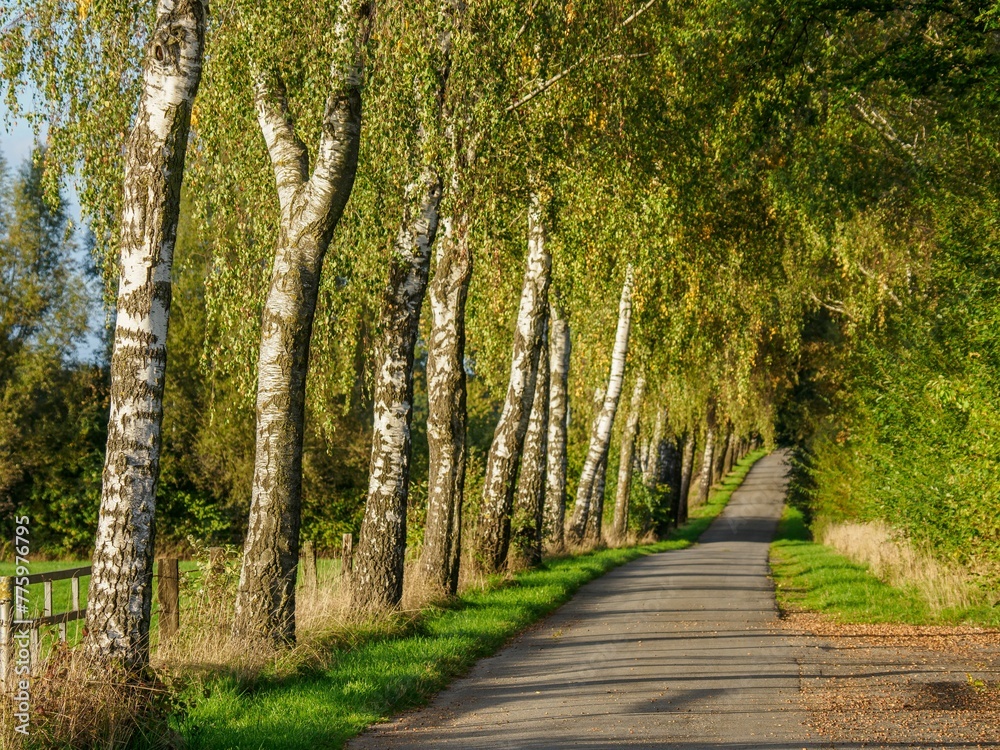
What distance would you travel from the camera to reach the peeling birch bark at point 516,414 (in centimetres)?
1827

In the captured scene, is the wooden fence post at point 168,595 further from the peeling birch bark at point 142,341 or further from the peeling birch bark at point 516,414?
the peeling birch bark at point 516,414

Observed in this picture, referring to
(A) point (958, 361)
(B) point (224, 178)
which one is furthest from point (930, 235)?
(B) point (224, 178)

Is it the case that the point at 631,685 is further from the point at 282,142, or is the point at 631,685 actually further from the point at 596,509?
the point at 596,509

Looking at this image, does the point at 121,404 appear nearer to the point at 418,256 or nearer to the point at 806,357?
the point at 418,256

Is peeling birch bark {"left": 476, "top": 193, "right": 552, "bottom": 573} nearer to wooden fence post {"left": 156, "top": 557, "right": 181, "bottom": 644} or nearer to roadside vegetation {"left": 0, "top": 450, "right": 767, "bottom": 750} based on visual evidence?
roadside vegetation {"left": 0, "top": 450, "right": 767, "bottom": 750}

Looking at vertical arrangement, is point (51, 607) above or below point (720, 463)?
below

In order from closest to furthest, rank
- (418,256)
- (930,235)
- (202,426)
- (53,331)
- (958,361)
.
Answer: (418,256) → (958,361) → (930,235) → (202,426) → (53,331)

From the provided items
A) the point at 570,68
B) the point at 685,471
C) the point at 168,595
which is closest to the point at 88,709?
the point at 168,595

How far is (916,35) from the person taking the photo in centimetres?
1097

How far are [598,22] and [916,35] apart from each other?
15.4 ft

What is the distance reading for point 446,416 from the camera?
48.9 ft

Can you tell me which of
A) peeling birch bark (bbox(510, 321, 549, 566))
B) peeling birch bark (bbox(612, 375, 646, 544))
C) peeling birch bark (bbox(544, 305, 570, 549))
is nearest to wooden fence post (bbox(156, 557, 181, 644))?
peeling birch bark (bbox(510, 321, 549, 566))

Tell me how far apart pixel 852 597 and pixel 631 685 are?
9.37 meters

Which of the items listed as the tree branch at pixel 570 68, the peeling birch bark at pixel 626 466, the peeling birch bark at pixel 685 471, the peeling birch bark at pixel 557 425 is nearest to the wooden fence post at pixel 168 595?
the tree branch at pixel 570 68
